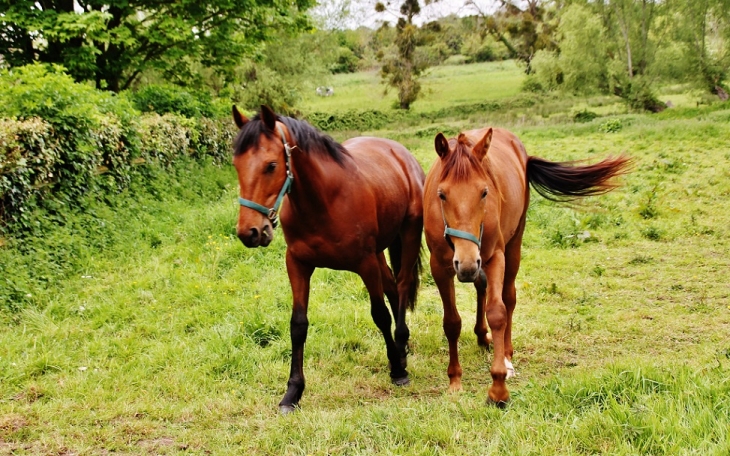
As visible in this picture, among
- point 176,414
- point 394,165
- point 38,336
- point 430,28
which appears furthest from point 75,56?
point 430,28

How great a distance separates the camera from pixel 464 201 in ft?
12.1

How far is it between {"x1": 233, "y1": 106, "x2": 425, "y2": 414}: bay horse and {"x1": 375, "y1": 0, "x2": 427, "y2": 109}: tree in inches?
1417

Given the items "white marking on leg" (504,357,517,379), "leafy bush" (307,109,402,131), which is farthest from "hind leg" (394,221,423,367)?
"leafy bush" (307,109,402,131)

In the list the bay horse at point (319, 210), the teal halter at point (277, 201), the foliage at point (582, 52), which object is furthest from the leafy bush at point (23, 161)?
the foliage at point (582, 52)

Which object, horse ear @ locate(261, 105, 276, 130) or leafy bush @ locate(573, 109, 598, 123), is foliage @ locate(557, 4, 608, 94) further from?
horse ear @ locate(261, 105, 276, 130)

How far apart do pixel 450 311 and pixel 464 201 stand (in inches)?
44.6

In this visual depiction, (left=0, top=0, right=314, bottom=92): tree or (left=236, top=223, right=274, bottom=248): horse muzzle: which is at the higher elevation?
(left=0, top=0, right=314, bottom=92): tree

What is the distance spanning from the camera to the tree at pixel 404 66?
133ft

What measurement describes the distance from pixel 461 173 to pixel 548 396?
4.74ft

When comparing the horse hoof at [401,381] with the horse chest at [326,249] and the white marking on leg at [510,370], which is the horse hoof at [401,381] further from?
the horse chest at [326,249]

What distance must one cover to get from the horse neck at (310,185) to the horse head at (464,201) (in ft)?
3.00

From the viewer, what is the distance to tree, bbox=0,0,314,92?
1114cm

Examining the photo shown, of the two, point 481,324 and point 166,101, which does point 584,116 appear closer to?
point 166,101

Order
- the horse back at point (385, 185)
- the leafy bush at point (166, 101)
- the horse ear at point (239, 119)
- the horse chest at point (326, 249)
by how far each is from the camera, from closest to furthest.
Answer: the horse ear at point (239, 119), the horse chest at point (326, 249), the horse back at point (385, 185), the leafy bush at point (166, 101)
